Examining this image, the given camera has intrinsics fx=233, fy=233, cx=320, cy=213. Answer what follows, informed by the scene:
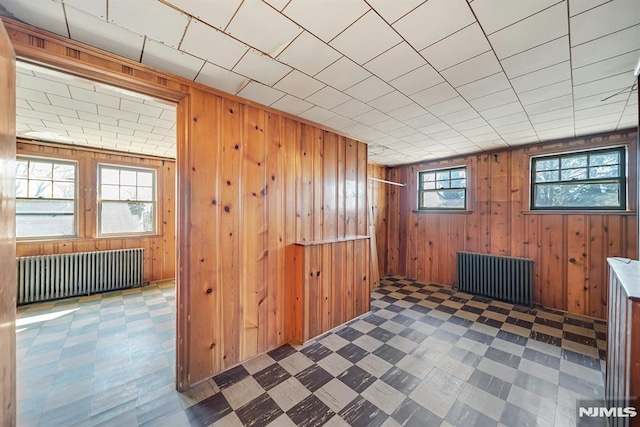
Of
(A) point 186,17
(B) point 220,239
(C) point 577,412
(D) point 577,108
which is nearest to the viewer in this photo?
(A) point 186,17

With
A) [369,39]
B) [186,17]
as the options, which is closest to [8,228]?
[186,17]

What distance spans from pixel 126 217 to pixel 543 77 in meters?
6.42

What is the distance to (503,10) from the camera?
128 centimetres

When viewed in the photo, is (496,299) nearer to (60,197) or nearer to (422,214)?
(422,214)

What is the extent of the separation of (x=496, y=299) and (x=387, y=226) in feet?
8.00

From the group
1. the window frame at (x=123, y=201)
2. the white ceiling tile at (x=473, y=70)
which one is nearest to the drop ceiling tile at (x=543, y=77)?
the white ceiling tile at (x=473, y=70)

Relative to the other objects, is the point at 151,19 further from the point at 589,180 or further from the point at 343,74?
the point at 589,180

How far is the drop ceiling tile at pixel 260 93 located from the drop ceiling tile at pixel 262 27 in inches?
20.1

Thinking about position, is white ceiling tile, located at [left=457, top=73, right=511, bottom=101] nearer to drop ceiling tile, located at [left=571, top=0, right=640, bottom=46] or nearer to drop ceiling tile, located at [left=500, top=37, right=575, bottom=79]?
drop ceiling tile, located at [left=500, top=37, right=575, bottom=79]

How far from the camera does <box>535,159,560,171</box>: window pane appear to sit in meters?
3.65

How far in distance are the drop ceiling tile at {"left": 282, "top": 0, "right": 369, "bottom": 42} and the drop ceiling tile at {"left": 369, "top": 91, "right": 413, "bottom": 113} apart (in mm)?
986

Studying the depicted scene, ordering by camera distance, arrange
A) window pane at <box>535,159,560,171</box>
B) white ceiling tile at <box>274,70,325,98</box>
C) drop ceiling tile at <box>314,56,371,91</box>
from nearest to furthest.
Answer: drop ceiling tile at <box>314,56,371,91</box>
white ceiling tile at <box>274,70,325,98</box>
window pane at <box>535,159,560,171</box>

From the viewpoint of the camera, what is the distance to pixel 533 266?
3.72 meters

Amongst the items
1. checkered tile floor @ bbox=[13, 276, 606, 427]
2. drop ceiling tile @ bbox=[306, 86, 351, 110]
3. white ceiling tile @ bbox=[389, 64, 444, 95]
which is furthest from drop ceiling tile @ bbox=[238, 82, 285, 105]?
checkered tile floor @ bbox=[13, 276, 606, 427]
